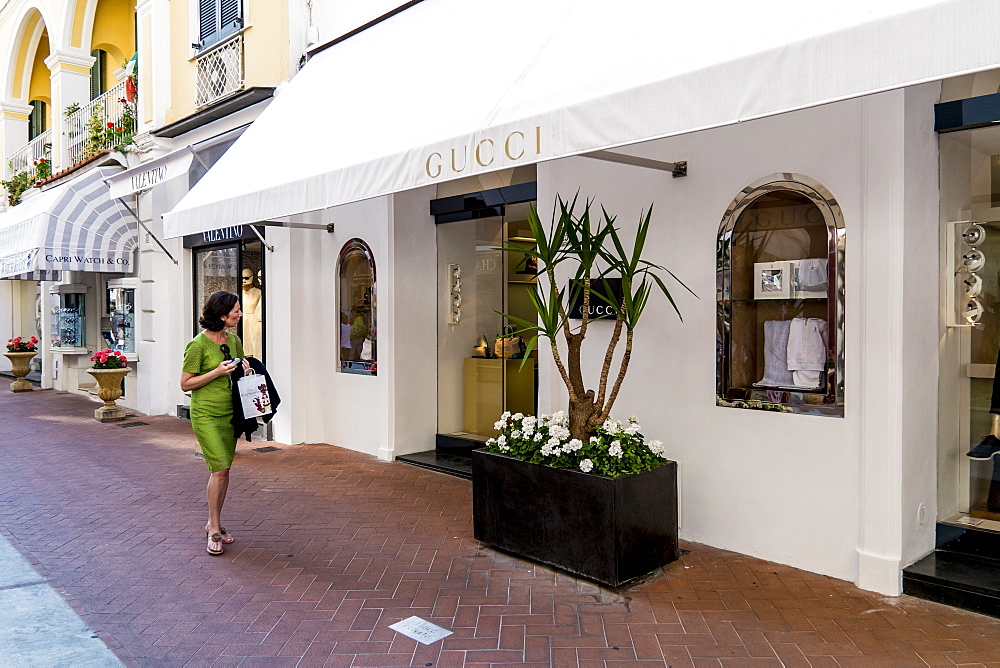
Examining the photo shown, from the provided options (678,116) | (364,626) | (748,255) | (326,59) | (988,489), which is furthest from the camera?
(326,59)

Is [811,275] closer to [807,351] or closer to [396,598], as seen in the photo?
[807,351]

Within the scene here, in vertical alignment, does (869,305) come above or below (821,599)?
above

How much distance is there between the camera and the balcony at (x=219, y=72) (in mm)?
9852

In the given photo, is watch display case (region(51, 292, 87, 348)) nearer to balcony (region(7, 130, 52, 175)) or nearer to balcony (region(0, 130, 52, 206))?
balcony (region(0, 130, 52, 206))

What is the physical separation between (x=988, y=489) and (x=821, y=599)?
54.8 inches

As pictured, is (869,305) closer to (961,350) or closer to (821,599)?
(961,350)

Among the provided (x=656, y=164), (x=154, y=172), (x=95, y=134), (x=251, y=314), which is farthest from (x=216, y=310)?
(x=95, y=134)

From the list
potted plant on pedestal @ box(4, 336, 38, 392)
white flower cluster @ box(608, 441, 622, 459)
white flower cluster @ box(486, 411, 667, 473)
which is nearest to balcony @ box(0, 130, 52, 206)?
potted plant on pedestal @ box(4, 336, 38, 392)

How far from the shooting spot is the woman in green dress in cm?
518

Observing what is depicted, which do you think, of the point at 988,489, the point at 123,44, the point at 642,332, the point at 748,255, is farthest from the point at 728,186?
the point at 123,44

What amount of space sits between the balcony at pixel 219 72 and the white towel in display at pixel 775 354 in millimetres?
7496

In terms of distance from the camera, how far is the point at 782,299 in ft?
16.0

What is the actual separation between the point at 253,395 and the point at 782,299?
3.65m

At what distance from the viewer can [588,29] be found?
4512 mm
